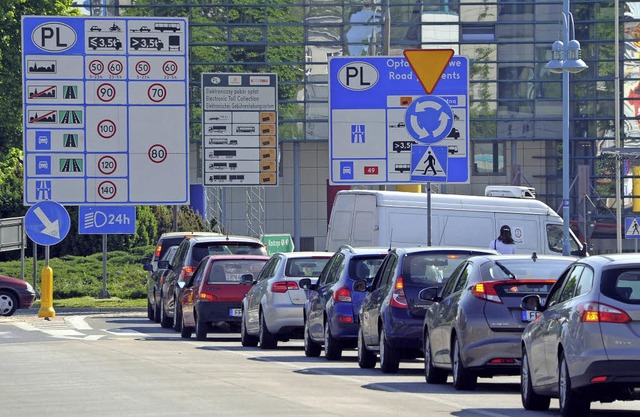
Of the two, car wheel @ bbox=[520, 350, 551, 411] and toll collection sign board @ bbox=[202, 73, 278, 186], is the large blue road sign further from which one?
car wheel @ bbox=[520, 350, 551, 411]

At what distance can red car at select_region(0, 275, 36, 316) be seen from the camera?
3769 centimetres

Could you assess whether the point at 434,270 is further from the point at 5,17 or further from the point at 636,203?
the point at 636,203

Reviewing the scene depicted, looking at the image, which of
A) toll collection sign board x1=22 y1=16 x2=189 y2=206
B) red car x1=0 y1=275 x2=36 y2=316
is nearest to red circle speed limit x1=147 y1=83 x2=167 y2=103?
toll collection sign board x1=22 y1=16 x2=189 y2=206

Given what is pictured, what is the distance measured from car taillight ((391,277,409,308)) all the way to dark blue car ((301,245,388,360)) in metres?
2.20

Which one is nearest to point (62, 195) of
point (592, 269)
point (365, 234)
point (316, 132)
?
point (365, 234)

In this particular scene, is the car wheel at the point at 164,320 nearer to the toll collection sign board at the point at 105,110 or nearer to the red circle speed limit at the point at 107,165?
the toll collection sign board at the point at 105,110

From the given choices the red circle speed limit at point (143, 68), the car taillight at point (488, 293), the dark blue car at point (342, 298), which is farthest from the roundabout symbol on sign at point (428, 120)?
the red circle speed limit at point (143, 68)

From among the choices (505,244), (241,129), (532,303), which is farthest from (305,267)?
(241,129)

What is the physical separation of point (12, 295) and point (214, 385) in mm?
22171

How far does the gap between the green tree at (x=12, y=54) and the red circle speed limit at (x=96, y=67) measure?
845 cm

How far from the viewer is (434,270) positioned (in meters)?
19.1

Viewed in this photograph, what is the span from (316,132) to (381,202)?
82.3 ft

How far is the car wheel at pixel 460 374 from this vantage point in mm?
16375

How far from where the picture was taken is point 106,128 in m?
40.0
